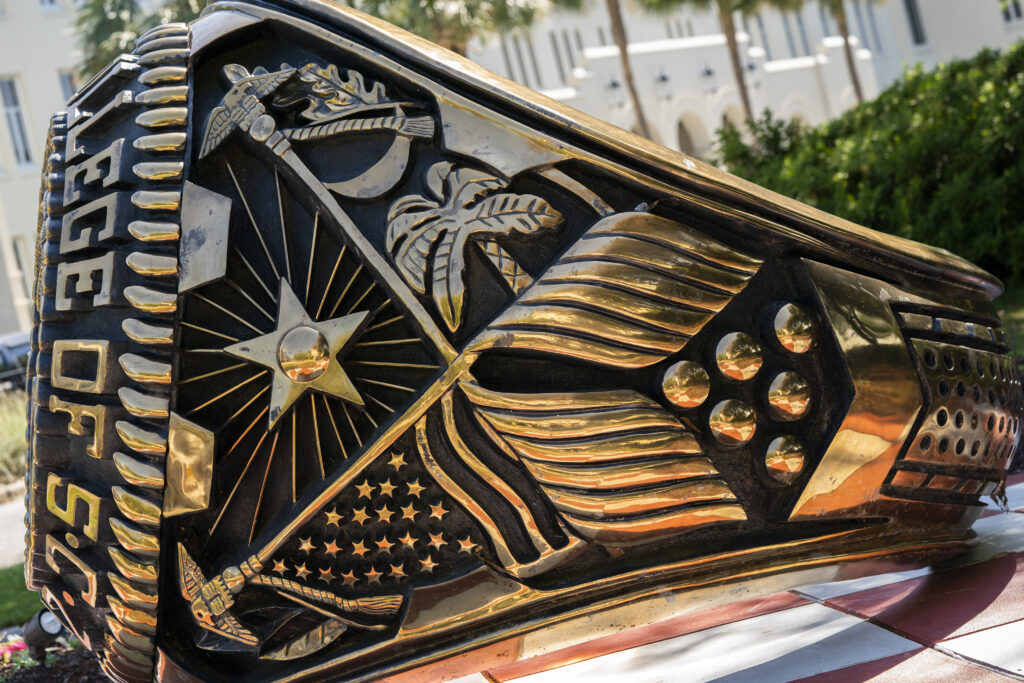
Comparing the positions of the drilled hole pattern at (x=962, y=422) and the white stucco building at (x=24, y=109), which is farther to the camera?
the white stucco building at (x=24, y=109)

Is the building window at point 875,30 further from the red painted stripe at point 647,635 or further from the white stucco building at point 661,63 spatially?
the red painted stripe at point 647,635

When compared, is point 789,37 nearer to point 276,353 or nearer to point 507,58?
point 507,58

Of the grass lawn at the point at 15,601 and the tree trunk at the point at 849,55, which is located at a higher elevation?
the tree trunk at the point at 849,55

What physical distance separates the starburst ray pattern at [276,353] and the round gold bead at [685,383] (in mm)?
336

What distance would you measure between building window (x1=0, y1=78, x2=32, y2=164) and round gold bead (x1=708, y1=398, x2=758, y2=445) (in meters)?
25.6

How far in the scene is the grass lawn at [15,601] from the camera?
3.84 meters

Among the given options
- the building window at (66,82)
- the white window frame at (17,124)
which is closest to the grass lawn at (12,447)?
the white window frame at (17,124)

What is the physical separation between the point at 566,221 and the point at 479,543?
479 mm

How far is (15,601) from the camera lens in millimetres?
4211

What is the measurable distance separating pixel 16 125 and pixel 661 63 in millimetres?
18743

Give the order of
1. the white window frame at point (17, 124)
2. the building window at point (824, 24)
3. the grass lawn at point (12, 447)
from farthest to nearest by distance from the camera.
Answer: the building window at point (824, 24) → the white window frame at point (17, 124) → the grass lawn at point (12, 447)

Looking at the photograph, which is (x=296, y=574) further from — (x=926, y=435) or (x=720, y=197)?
(x=926, y=435)

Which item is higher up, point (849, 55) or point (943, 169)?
point (849, 55)

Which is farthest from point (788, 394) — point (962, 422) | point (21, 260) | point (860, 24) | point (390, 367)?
point (860, 24)
